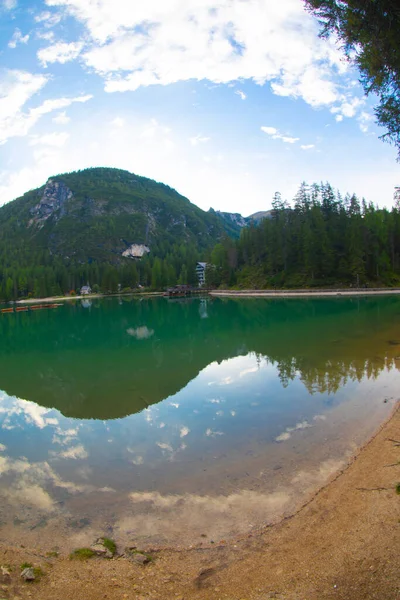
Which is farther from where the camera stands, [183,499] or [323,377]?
[323,377]

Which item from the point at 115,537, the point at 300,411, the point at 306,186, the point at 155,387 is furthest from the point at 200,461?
the point at 306,186

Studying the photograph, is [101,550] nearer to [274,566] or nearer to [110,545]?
[110,545]

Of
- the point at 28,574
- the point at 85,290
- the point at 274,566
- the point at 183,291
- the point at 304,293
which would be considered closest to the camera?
the point at 274,566

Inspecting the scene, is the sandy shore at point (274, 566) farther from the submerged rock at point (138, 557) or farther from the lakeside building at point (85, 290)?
the lakeside building at point (85, 290)

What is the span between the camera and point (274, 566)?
676cm

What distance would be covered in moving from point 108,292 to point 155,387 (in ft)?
546

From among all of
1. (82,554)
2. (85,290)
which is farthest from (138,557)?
(85,290)

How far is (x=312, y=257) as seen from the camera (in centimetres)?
10225

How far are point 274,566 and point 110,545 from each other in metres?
3.64

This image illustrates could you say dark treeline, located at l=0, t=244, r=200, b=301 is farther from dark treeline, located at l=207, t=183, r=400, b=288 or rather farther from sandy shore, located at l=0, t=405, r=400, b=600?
sandy shore, located at l=0, t=405, r=400, b=600

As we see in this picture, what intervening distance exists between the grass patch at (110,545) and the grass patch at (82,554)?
1.04 ft

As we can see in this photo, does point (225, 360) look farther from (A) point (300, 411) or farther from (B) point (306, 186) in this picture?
(B) point (306, 186)

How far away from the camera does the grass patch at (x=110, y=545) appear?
792 cm

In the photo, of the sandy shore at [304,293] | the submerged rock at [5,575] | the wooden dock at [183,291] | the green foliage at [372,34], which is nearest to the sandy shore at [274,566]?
the submerged rock at [5,575]
